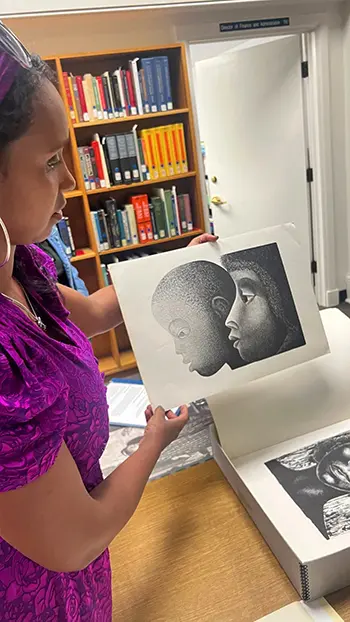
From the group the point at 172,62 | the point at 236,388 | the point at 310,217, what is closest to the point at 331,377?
the point at 236,388

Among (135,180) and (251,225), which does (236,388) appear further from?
(251,225)

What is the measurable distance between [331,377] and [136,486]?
0.51 m

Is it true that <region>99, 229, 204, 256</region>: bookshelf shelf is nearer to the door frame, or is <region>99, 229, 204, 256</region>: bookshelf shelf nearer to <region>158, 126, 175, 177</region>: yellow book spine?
the door frame

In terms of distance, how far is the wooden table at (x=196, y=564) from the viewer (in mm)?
683

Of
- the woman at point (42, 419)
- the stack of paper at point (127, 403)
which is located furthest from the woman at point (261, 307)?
the stack of paper at point (127, 403)

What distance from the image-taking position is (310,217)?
352cm

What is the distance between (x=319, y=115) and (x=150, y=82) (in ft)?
3.99

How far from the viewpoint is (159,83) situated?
104 inches

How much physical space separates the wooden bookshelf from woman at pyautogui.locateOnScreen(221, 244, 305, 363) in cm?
182

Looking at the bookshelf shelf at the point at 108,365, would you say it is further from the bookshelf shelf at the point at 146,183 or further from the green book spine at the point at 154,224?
the bookshelf shelf at the point at 146,183

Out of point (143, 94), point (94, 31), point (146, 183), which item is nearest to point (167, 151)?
point (146, 183)

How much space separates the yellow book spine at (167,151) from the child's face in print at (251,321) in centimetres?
199

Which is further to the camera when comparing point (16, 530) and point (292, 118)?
point (292, 118)

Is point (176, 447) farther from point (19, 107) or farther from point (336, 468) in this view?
point (19, 107)
